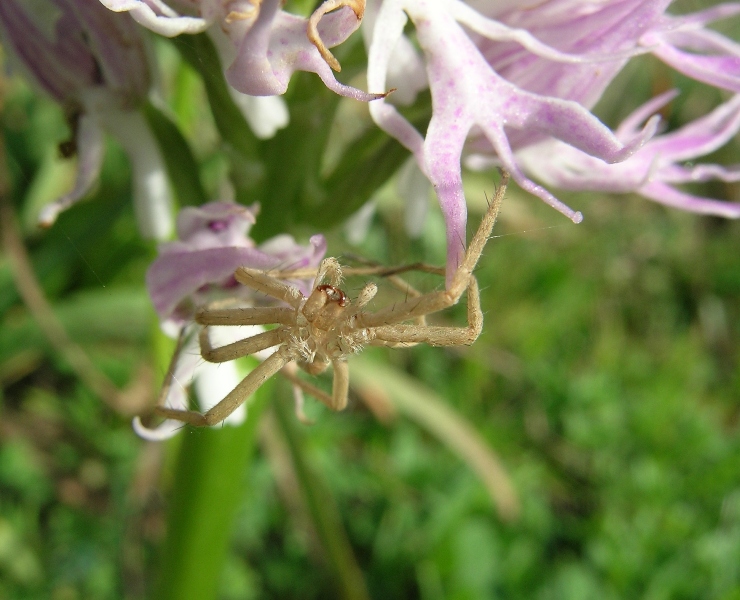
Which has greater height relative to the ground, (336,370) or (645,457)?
(336,370)

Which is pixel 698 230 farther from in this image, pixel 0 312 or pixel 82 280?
pixel 0 312

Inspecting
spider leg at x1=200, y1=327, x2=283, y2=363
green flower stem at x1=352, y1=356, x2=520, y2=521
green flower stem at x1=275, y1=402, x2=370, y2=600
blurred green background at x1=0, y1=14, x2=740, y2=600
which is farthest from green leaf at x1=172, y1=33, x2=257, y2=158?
green flower stem at x1=352, y1=356, x2=520, y2=521

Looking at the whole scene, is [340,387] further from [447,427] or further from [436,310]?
[447,427]

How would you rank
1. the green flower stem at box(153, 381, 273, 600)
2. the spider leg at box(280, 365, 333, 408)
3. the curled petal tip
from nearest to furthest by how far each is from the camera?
the curled petal tip < the spider leg at box(280, 365, 333, 408) < the green flower stem at box(153, 381, 273, 600)

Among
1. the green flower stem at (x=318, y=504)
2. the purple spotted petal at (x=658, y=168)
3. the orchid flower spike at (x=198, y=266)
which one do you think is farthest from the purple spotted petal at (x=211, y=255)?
the green flower stem at (x=318, y=504)

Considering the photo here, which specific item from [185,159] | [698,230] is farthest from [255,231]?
[698,230]

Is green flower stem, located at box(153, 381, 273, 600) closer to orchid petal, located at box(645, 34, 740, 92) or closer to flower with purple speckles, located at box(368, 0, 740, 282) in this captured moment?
flower with purple speckles, located at box(368, 0, 740, 282)
